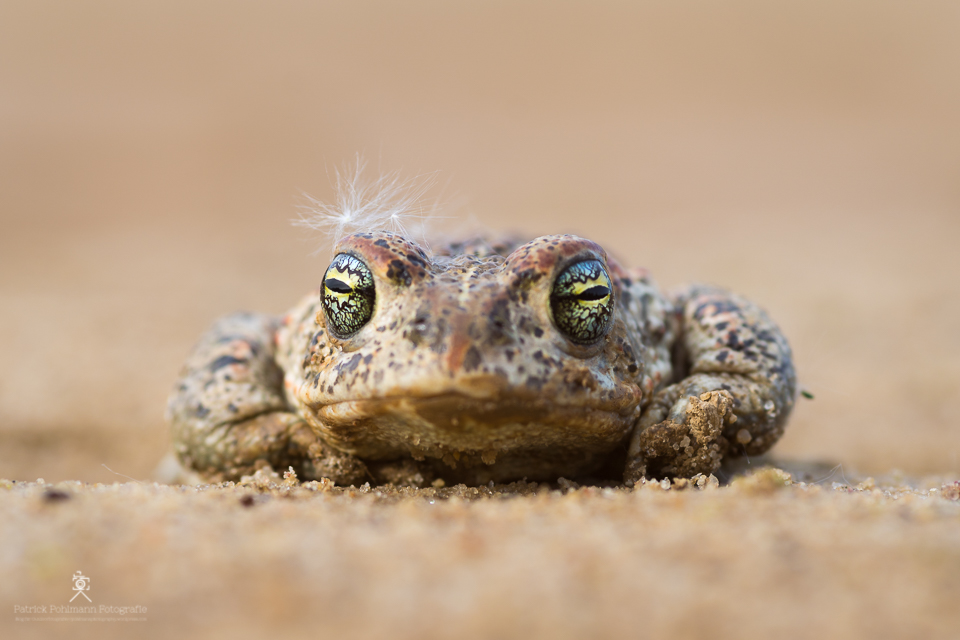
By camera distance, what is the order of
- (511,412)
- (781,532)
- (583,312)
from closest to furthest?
(781,532)
(511,412)
(583,312)

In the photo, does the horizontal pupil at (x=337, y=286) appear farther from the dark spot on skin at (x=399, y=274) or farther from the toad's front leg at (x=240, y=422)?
the toad's front leg at (x=240, y=422)

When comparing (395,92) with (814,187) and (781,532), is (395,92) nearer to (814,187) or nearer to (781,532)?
(814,187)

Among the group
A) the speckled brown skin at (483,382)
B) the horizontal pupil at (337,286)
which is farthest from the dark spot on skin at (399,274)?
the horizontal pupil at (337,286)

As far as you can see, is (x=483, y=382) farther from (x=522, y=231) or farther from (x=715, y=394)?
(x=522, y=231)

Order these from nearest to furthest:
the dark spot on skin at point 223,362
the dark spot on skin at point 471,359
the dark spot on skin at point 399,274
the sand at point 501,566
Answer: the sand at point 501,566, the dark spot on skin at point 471,359, the dark spot on skin at point 399,274, the dark spot on skin at point 223,362

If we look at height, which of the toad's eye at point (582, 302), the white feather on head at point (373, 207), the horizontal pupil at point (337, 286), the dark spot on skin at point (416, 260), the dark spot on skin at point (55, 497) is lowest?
the dark spot on skin at point (55, 497)

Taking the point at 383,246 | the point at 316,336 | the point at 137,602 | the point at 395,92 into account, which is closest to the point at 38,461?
the point at 316,336

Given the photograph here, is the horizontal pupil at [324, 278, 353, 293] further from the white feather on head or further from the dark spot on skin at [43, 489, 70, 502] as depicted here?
the dark spot on skin at [43, 489, 70, 502]
